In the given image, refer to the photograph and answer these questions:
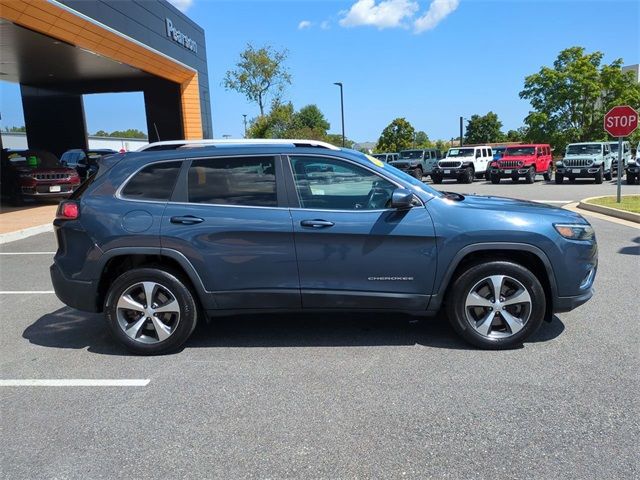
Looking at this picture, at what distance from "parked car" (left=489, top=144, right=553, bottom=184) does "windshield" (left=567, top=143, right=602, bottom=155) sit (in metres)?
1.73

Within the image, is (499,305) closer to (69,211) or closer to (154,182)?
(154,182)

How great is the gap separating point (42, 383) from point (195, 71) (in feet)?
72.3

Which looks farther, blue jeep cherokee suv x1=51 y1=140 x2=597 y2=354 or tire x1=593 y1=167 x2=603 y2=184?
tire x1=593 y1=167 x2=603 y2=184

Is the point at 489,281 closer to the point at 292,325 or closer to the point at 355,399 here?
the point at 355,399

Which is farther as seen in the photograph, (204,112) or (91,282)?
(204,112)

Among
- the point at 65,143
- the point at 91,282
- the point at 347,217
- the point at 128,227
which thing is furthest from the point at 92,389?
the point at 65,143

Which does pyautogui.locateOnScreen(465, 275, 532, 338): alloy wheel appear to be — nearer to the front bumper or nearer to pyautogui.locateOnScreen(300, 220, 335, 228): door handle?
pyautogui.locateOnScreen(300, 220, 335, 228): door handle

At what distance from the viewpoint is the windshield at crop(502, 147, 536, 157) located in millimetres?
26166

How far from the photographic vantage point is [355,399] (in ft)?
11.5

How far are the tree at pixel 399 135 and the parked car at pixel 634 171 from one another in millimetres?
51485

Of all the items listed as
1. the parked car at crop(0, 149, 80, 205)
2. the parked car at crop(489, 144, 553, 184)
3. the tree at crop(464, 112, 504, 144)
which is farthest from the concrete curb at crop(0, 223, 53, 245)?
the tree at crop(464, 112, 504, 144)

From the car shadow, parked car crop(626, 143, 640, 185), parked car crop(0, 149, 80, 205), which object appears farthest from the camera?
parked car crop(626, 143, 640, 185)

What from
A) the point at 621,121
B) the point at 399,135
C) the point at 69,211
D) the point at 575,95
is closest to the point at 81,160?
the point at 69,211

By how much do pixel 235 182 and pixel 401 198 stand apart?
140 cm
